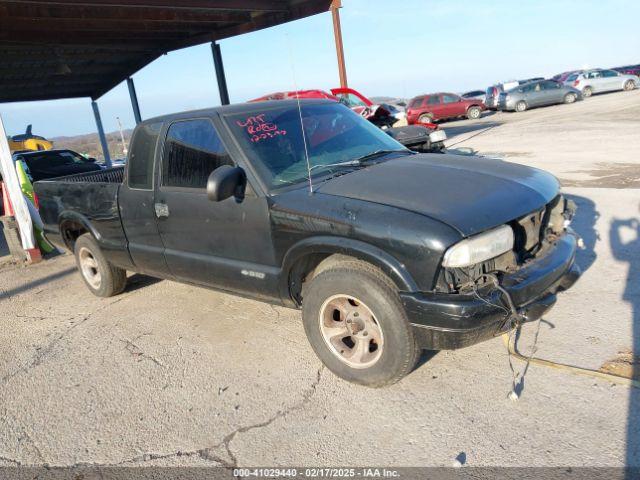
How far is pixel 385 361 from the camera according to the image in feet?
9.27

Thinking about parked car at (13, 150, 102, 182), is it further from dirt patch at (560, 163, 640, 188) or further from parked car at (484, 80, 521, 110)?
parked car at (484, 80, 521, 110)

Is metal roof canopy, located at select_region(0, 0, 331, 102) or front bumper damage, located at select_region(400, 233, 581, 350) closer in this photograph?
front bumper damage, located at select_region(400, 233, 581, 350)

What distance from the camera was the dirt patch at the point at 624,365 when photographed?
281 centimetres

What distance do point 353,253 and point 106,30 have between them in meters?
10.4

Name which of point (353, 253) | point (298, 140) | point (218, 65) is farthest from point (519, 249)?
point (218, 65)

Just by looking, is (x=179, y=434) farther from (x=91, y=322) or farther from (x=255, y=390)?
(x=91, y=322)

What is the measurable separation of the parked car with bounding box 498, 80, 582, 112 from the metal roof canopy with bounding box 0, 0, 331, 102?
709 inches

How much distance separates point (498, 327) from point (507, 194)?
32.9 inches

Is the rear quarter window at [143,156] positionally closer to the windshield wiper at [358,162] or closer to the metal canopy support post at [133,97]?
the windshield wiper at [358,162]

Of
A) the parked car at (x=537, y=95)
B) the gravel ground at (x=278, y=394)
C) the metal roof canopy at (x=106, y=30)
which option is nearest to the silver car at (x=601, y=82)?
the parked car at (x=537, y=95)

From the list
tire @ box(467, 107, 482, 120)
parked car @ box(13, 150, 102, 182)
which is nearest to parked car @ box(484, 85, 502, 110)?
tire @ box(467, 107, 482, 120)

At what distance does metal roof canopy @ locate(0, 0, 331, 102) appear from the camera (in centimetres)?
898

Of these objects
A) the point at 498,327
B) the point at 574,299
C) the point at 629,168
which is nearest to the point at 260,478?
the point at 498,327

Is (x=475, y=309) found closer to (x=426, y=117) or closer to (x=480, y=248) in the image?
(x=480, y=248)
